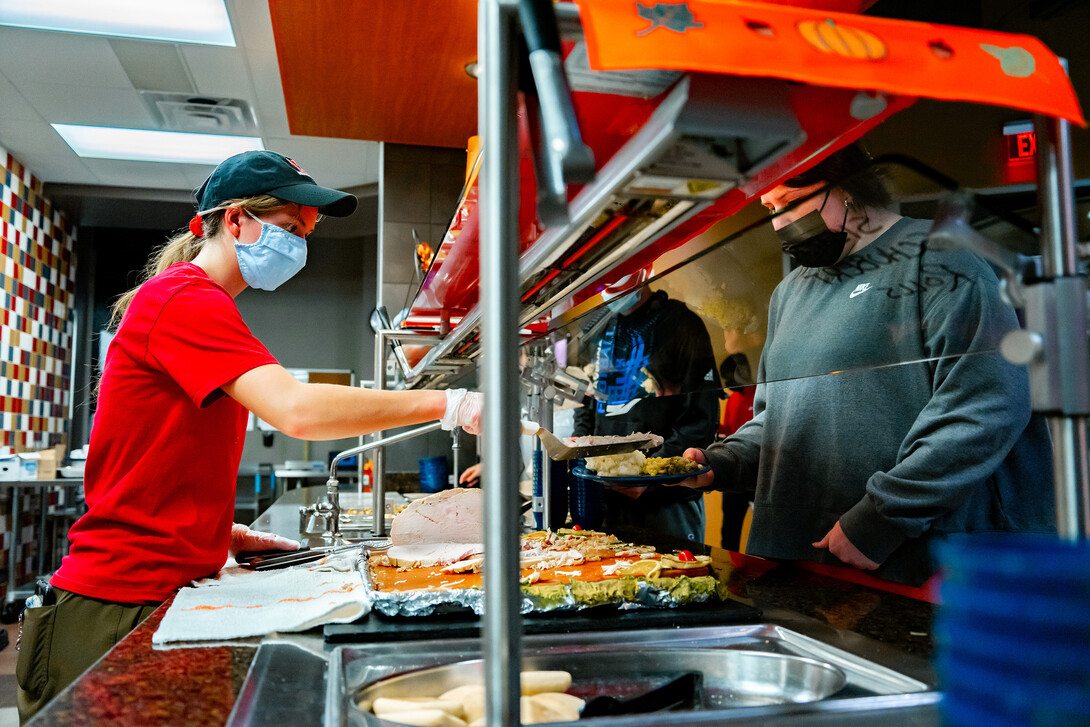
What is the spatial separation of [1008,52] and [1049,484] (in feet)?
2.93

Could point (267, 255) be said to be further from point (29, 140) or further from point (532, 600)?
point (29, 140)

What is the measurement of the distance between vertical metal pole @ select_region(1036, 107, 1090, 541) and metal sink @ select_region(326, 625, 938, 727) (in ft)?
1.06

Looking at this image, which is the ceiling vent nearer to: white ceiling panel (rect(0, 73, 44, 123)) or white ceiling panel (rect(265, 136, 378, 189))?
white ceiling panel (rect(265, 136, 378, 189))

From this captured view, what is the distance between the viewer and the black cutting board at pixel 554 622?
3.86 ft

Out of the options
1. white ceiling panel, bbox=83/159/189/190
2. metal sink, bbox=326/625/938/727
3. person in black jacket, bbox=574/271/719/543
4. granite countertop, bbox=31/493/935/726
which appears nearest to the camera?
granite countertop, bbox=31/493/935/726

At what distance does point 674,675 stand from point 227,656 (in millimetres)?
600

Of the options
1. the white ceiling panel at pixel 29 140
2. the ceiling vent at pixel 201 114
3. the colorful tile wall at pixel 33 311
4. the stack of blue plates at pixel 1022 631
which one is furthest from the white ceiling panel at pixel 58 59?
the stack of blue plates at pixel 1022 631

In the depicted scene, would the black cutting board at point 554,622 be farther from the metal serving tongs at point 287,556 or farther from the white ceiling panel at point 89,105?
the white ceiling panel at point 89,105

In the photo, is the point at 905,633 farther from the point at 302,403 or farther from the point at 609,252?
the point at 302,403

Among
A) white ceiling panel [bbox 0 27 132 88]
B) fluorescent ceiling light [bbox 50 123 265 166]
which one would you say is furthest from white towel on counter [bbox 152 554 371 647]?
fluorescent ceiling light [bbox 50 123 265 166]

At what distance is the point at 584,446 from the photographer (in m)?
1.94

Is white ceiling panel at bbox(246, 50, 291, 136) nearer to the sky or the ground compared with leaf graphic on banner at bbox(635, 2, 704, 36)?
nearer to the sky

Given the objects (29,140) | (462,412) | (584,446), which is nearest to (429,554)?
(462,412)

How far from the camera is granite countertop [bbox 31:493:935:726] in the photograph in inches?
32.3
